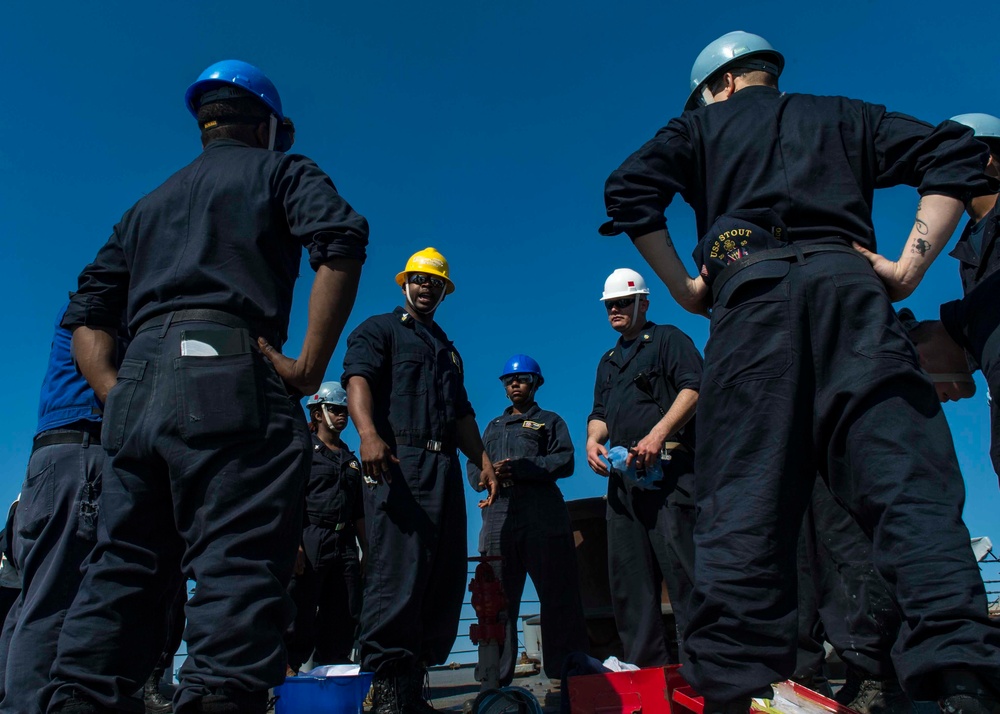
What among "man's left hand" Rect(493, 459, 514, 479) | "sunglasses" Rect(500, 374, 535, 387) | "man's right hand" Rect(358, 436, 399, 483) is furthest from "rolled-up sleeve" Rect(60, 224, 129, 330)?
"sunglasses" Rect(500, 374, 535, 387)

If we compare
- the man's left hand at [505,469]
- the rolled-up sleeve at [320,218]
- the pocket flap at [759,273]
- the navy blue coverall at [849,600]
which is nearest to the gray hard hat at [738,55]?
the pocket flap at [759,273]

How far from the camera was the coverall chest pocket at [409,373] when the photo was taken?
4.42 meters

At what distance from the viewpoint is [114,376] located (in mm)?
2654

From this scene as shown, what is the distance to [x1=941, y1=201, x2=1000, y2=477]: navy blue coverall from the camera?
9.89 ft

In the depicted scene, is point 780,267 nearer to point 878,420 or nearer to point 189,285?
point 878,420

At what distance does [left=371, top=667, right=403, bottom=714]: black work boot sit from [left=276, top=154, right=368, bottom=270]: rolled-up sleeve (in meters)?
2.29

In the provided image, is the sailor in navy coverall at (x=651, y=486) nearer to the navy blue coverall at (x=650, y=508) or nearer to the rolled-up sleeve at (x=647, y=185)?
the navy blue coverall at (x=650, y=508)

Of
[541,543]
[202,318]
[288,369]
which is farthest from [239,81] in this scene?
[541,543]

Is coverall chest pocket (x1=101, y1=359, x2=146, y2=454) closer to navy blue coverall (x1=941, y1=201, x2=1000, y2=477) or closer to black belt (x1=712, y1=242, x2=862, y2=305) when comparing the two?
black belt (x1=712, y1=242, x2=862, y2=305)

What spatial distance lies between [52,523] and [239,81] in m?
1.79

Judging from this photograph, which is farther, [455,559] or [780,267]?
[455,559]

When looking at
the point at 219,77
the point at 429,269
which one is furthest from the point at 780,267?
the point at 429,269

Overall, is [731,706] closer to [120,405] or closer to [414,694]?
[120,405]

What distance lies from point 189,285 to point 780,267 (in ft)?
5.86
